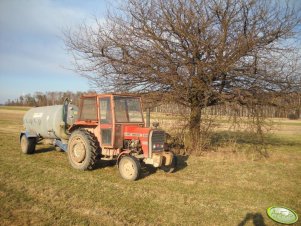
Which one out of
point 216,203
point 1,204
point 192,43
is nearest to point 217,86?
point 192,43

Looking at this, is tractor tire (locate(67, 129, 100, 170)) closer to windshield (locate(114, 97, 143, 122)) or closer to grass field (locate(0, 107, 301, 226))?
grass field (locate(0, 107, 301, 226))

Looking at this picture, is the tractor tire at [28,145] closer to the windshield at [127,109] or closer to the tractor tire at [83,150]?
the tractor tire at [83,150]

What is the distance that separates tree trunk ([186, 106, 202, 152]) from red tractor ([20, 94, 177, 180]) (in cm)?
299

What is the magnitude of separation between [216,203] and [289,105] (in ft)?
24.8

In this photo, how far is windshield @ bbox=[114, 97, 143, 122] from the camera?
929 centimetres

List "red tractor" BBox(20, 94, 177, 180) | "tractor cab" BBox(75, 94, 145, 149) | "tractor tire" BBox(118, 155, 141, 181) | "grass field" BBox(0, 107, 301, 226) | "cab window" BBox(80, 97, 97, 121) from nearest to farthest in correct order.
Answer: "grass field" BBox(0, 107, 301, 226) < "tractor tire" BBox(118, 155, 141, 181) < "red tractor" BBox(20, 94, 177, 180) < "tractor cab" BBox(75, 94, 145, 149) < "cab window" BBox(80, 97, 97, 121)

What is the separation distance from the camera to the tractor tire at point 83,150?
9375 mm

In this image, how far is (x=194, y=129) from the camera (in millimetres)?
12609

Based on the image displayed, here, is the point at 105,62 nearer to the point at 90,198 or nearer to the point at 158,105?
the point at 158,105

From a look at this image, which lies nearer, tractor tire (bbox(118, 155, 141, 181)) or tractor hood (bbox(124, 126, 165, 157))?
tractor tire (bbox(118, 155, 141, 181))

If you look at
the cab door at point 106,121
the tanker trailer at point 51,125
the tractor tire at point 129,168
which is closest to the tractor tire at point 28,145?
the tanker trailer at point 51,125

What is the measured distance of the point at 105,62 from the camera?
13.1m

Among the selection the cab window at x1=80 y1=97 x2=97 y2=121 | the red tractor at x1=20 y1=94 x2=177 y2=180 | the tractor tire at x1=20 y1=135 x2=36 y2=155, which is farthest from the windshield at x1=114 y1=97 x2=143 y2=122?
the tractor tire at x1=20 y1=135 x2=36 y2=155

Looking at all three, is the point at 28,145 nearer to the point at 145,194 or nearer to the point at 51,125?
Answer: the point at 51,125
